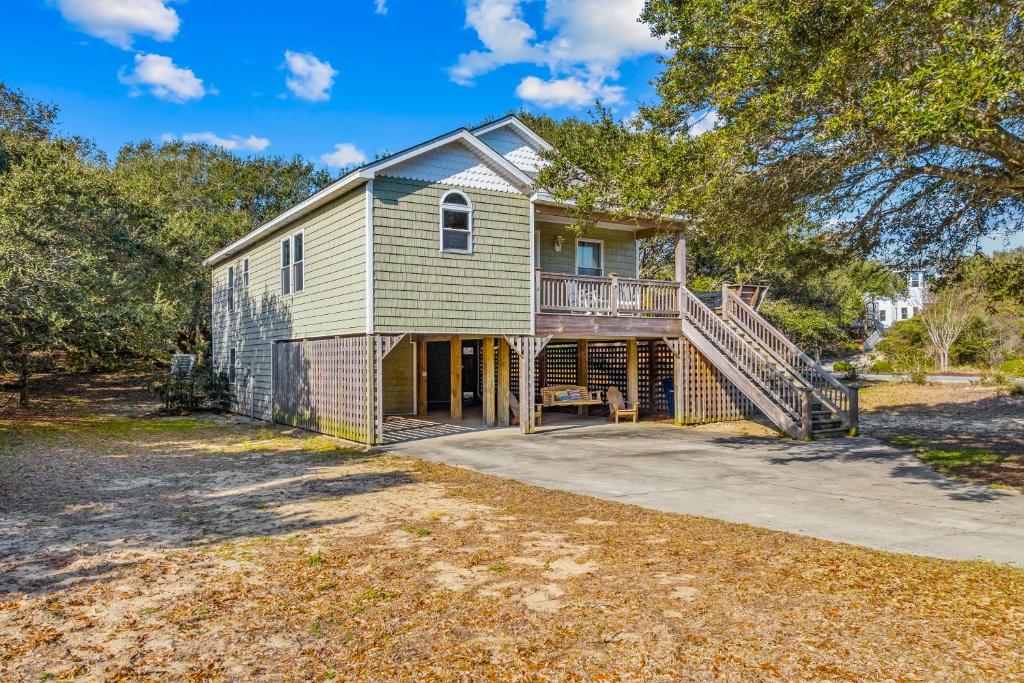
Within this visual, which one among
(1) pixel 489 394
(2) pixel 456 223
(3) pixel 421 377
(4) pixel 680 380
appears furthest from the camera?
(3) pixel 421 377

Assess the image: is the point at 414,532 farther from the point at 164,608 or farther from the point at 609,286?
the point at 609,286

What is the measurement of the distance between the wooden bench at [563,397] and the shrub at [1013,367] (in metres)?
21.9

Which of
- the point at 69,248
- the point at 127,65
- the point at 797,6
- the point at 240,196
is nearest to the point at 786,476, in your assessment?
the point at 797,6

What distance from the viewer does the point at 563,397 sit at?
1820 cm

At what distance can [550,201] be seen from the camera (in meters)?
15.6

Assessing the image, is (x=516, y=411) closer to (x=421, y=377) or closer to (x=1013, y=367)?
(x=421, y=377)

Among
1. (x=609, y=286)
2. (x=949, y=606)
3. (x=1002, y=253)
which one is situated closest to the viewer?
(x=949, y=606)

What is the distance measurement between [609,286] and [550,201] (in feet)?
9.57

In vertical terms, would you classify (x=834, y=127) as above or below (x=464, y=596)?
above

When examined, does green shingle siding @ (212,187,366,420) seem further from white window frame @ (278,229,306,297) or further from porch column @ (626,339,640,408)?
porch column @ (626,339,640,408)

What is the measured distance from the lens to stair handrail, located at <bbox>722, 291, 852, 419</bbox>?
1534 cm

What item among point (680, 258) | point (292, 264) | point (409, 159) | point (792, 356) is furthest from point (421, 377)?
point (792, 356)

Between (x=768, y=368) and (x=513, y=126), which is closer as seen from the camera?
(x=768, y=368)

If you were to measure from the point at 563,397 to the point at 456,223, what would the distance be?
231 inches
